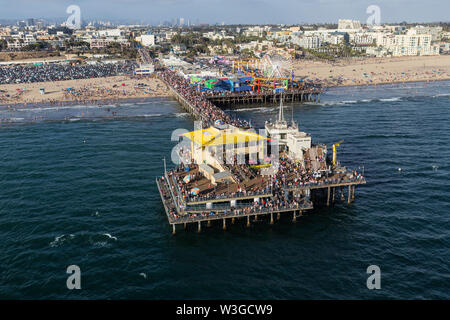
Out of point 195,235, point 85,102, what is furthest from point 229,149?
Result: point 85,102

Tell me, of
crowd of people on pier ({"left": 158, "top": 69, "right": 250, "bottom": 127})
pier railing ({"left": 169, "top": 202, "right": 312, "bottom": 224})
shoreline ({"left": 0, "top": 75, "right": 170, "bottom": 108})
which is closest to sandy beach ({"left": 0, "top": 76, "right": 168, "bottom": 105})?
shoreline ({"left": 0, "top": 75, "right": 170, "bottom": 108})

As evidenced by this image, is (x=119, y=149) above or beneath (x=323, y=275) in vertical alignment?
above

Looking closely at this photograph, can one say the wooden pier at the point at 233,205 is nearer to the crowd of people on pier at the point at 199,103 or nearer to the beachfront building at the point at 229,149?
the beachfront building at the point at 229,149

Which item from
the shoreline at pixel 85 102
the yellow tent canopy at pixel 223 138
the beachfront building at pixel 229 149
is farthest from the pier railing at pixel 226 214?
the shoreline at pixel 85 102

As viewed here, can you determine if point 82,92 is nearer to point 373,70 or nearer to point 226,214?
point 226,214

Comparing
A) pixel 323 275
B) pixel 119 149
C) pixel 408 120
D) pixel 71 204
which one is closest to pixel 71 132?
pixel 119 149
